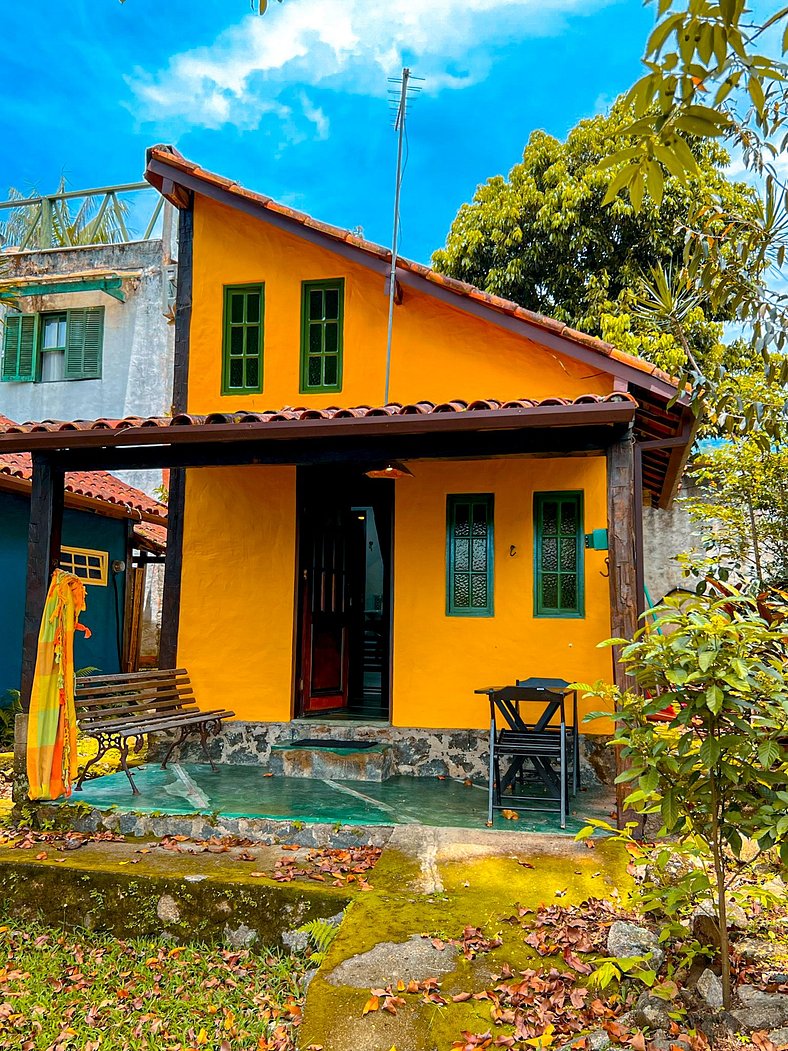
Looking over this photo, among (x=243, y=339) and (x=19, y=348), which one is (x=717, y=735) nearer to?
(x=243, y=339)

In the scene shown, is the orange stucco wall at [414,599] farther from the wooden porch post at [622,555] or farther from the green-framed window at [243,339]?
the wooden porch post at [622,555]

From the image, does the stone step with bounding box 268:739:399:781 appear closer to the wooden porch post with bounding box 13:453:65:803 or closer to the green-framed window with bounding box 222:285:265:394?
the wooden porch post with bounding box 13:453:65:803

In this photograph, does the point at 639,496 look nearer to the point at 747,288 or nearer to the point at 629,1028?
the point at 747,288

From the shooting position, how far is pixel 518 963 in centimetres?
377

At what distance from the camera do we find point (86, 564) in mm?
11898

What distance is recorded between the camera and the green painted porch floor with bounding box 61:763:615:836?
19.5ft

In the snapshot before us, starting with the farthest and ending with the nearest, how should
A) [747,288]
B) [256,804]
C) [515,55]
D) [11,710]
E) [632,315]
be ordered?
[515,55], [632,315], [11,710], [256,804], [747,288]

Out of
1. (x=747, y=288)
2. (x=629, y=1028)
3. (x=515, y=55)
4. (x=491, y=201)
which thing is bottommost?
(x=629, y=1028)

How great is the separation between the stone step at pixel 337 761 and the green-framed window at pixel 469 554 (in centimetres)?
151

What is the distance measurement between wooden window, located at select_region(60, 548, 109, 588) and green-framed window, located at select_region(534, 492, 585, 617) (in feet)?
22.3

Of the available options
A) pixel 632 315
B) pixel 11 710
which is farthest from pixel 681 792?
pixel 632 315

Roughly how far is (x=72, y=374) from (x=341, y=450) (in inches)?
473

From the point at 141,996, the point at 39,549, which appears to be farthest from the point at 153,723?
the point at 141,996

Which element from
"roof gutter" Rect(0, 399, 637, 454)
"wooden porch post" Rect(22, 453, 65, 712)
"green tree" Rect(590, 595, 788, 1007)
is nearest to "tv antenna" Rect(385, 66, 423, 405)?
"roof gutter" Rect(0, 399, 637, 454)
